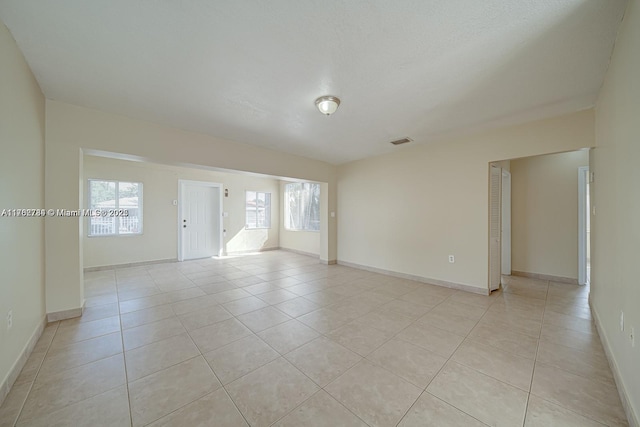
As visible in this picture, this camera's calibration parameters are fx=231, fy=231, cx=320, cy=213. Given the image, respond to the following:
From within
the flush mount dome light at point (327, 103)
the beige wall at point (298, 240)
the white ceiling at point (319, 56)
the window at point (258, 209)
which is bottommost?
the beige wall at point (298, 240)

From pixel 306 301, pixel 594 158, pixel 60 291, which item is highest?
pixel 594 158

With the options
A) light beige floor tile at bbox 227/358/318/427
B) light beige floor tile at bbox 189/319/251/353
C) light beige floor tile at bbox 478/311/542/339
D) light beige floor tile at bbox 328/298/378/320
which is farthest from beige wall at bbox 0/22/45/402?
light beige floor tile at bbox 478/311/542/339

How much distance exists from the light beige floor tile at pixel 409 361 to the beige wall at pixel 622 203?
1.05 meters

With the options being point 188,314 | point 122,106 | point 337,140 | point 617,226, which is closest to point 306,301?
point 188,314

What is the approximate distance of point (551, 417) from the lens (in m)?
1.41

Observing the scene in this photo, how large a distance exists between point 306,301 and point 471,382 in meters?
2.06

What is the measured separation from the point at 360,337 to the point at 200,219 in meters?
5.53

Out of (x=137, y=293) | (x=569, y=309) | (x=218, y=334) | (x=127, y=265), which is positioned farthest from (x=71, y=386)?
(x=569, y=309)

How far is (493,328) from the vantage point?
2502 mm

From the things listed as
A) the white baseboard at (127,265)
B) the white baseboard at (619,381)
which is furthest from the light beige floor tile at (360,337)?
the white baseboard at (127,265)

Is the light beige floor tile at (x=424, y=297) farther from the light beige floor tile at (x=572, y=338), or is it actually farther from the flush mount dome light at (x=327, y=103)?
the flush mount dome light at (x=327, y=103)

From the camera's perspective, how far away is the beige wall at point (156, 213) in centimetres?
485

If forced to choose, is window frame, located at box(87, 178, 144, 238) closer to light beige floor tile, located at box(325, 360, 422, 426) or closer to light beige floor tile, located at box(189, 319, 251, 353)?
light beige floor tile, located at box(189, 319, 251, 353)

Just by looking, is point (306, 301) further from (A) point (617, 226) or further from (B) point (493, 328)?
(A) point (617, 226)
